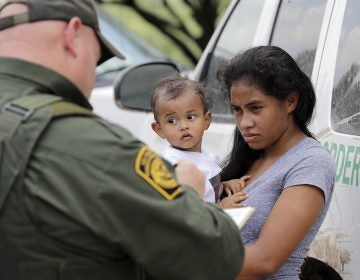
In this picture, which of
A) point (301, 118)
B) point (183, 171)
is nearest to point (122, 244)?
point (183, 171)

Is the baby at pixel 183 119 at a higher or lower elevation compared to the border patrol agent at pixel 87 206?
lower

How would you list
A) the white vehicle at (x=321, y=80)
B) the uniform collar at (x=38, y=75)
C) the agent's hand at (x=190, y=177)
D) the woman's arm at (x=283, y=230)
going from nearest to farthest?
1. the uniform collar at (x=38, y=75)
2. the agent's hand at (x=190, y=177)
3. the woman's arm at (x=283, y=230)
4. the white vehicle at (x=321, y=80)

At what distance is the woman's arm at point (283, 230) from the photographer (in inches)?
91.4

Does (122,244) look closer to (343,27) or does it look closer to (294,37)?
(343,27)

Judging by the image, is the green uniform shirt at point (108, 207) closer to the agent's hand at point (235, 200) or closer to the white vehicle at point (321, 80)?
the agent's hand at point (235, 200)

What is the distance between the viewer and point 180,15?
29.7 ft

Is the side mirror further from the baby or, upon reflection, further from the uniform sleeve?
the uniform sleeve

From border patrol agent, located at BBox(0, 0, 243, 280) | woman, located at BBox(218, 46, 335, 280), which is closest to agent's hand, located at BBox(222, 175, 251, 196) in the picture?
woman, located at BBox(218, 46, 335, 280)

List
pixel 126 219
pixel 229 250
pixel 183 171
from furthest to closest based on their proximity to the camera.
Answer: pixel 183 171, pixel 229 250, pixel 126 219

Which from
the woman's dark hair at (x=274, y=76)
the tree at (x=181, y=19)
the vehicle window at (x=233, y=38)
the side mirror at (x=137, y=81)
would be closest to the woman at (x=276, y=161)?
the woman's dark hair at (x=274, y=76)

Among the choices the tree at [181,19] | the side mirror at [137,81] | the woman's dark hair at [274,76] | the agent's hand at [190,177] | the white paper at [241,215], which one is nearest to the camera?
the agent's hand at [190,177]

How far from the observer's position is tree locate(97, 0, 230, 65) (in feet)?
29.6

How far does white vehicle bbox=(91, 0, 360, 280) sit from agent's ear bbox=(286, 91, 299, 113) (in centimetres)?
35

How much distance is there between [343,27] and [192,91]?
2.31 feet
